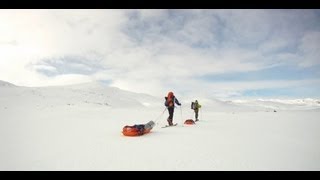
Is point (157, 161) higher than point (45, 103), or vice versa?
point (45, 103)

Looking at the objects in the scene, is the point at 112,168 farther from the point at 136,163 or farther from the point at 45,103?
the point at 45,103

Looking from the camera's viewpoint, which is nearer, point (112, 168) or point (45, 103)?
point (112, 168)

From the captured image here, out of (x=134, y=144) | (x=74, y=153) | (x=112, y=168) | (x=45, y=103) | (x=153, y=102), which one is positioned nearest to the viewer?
(x=112, y=168)

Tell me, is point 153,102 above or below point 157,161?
above

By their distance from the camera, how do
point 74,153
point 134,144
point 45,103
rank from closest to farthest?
point 74,153 → point 134,144 → point 45,103

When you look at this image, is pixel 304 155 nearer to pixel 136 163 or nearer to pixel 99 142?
pixel 136 163

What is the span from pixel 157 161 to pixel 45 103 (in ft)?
91.7

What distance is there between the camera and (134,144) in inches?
331
